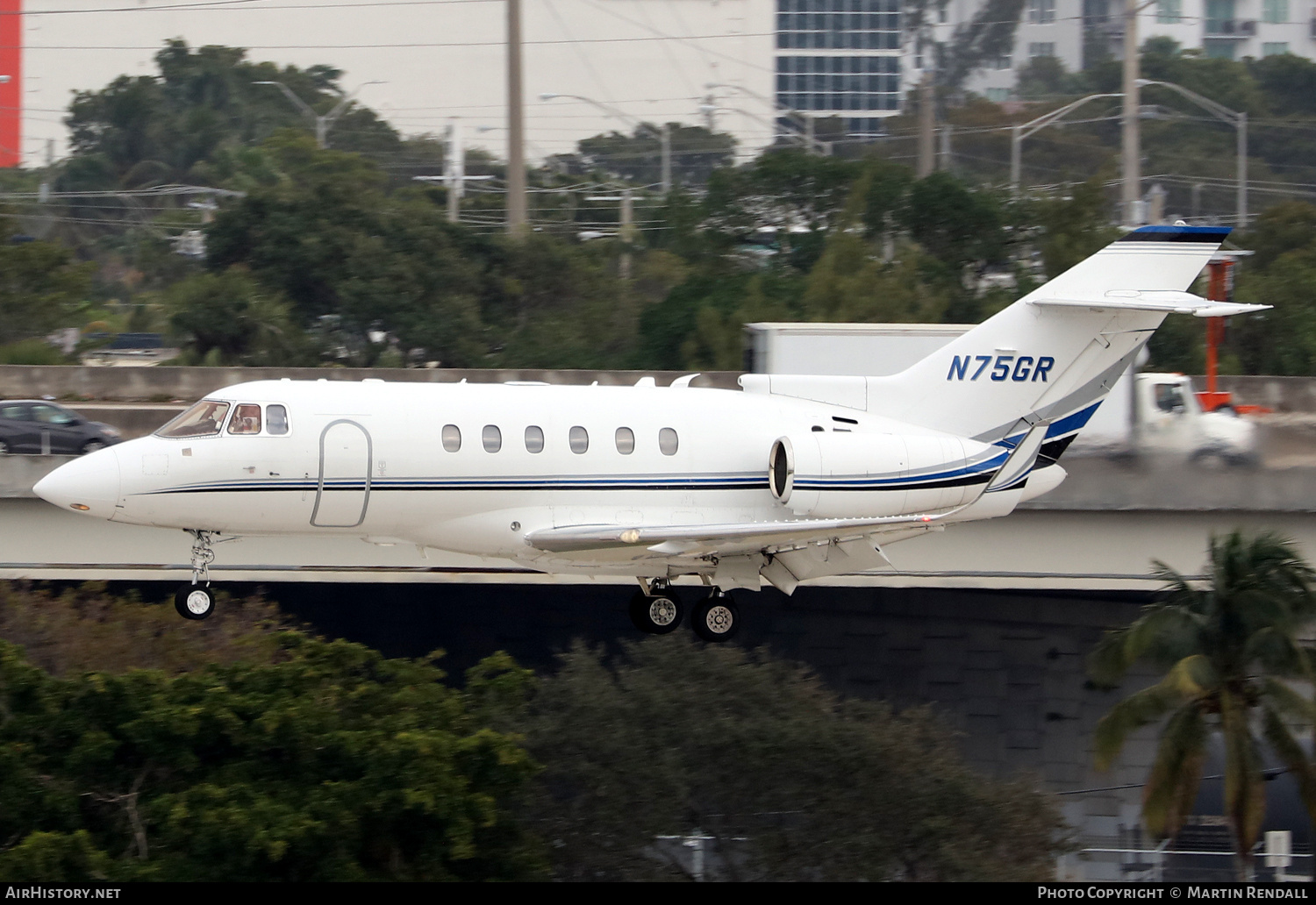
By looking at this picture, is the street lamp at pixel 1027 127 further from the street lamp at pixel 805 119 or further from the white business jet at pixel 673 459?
the white business jet at pixel 673 459

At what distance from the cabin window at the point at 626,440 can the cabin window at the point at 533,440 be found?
98cm

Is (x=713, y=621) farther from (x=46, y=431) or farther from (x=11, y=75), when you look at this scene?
(x=11, y=75)

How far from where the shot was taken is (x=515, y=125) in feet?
155

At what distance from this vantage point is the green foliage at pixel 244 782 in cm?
1797

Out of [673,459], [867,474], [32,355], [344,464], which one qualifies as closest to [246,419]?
[344,464]

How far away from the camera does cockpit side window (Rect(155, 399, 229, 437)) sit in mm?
17938

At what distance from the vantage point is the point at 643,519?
18859mm

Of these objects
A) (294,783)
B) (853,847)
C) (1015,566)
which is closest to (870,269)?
(1015,566)

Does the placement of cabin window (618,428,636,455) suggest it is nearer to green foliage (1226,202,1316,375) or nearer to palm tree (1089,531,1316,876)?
palm tree (1089,531,1316,876)

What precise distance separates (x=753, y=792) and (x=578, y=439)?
6849 millimetres

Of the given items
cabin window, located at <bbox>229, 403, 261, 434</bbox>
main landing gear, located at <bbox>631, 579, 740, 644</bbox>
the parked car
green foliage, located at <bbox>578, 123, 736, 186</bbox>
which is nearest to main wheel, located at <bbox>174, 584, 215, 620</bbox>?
cabin window, located at <bbox>229, 403, 261, 434</bbox>

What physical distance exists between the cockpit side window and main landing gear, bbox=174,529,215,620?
1.17m

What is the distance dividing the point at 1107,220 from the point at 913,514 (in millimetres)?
38262

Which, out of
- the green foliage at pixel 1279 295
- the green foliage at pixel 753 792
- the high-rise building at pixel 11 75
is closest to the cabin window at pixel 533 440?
the green foliage at pixel 753 792
